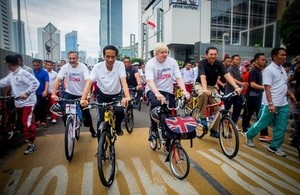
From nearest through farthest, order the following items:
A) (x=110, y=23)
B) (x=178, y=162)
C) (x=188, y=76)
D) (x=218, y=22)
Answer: (x=178, y=162) < (x=188, y=76) < (x=218, y=22) < (x=110, y=23)

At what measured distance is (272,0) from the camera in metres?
54.8

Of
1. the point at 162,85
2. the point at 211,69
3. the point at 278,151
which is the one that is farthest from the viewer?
the point at 211,69

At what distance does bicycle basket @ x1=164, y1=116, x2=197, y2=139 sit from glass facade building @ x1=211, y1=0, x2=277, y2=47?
50.9 metres

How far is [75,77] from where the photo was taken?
5934 millimetres

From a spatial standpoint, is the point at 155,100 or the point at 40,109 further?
the point at 40,109

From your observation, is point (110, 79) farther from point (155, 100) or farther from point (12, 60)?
point (12, 60)

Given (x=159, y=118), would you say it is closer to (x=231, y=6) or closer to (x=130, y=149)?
(x=130, y=149)

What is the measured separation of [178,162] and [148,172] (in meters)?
0.60

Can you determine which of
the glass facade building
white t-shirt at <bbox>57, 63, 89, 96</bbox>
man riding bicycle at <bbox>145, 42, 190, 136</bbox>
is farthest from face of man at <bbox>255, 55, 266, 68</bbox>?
the glass facade building

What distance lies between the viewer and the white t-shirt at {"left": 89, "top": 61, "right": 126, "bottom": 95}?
464 cm

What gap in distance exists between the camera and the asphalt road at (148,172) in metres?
3.73

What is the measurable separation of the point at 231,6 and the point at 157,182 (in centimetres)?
5559

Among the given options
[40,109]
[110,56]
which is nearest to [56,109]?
[110,56]

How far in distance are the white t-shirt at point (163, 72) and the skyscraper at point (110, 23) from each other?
131 m
